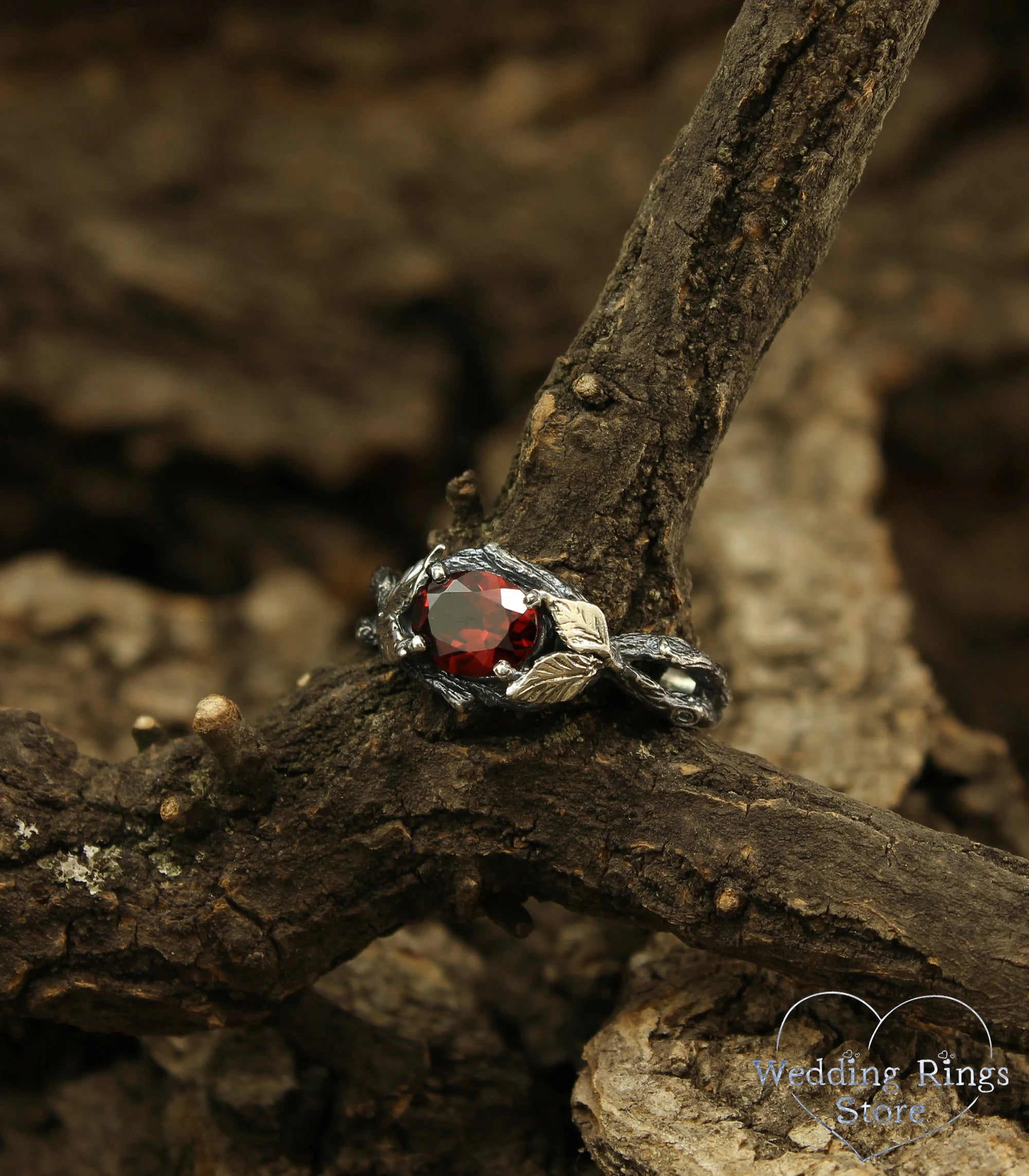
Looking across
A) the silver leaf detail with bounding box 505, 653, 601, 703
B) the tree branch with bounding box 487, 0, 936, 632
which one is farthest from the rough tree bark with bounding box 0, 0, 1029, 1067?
the silver leaf detail with bounding box 505, 653, 601, 703

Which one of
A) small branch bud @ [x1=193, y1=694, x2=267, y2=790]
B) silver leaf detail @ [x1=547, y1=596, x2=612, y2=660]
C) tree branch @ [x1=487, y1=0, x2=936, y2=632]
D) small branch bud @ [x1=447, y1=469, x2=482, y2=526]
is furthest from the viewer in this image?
small branch bud @ [x1=447, y1=469, x2=482, y2=526]

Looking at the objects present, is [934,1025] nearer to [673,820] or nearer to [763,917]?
[763,917]

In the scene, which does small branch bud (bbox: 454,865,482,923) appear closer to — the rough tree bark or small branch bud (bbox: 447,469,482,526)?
the rough tree bark

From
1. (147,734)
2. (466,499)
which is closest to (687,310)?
(466,499)

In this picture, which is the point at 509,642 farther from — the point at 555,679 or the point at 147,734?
the point at 147,734

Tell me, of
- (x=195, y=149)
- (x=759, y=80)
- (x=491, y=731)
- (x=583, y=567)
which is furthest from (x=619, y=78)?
(x=491, y=731)

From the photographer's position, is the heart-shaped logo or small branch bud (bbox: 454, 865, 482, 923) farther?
small branch bud (bbox: 454, 865, 482, 923)
